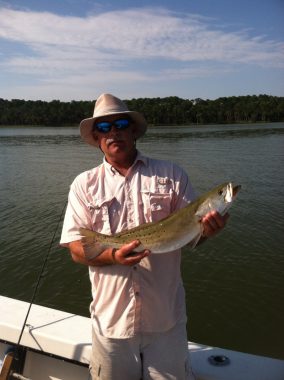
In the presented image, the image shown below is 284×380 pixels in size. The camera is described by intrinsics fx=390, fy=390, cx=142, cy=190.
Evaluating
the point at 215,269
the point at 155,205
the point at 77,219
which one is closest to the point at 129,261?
the point at 155,205

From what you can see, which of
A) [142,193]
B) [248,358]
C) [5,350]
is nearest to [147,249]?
[142,193]

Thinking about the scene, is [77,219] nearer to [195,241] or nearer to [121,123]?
[121,123]

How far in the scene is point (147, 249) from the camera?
2.95 metres

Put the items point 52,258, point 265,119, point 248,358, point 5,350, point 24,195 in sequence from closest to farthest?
point 248,358
point 5,350
point 52,258
point 24,195
point 265,119

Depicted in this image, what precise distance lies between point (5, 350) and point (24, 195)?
1446cm

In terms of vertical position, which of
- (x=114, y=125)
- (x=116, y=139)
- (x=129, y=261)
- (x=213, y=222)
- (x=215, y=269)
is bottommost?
(x=215, y=269)

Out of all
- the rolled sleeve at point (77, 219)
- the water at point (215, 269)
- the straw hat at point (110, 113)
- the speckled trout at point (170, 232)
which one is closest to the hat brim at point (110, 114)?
the straw hat at point (110, 113)

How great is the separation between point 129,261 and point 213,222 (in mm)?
668

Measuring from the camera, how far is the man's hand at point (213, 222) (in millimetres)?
2807

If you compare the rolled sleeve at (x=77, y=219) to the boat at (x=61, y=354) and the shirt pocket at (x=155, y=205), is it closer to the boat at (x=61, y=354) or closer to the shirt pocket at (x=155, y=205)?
the shirt pocket at (x=155, y=205)

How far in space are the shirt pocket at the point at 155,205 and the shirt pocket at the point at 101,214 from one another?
270 mm

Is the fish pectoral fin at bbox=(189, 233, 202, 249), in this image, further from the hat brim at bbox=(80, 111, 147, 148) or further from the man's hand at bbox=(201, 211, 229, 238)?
the hat brim at bbox=(80, 111, 147, 148)

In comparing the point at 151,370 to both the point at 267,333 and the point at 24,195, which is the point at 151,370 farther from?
the point at 24,195

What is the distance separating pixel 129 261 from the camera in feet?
9.16
